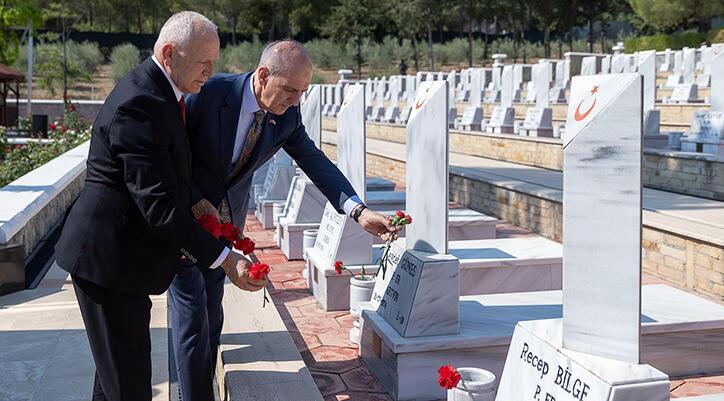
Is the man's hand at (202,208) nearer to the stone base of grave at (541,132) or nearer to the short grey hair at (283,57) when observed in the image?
the short grey hair at (283,57)

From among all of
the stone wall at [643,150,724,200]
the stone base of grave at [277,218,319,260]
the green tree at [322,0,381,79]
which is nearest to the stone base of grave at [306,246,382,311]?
the stone base of grave at [277,218,319,260]

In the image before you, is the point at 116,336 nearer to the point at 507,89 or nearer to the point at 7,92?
the point at 507,89

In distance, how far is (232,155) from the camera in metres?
3.41

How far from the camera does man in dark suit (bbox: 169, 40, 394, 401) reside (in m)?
3.17

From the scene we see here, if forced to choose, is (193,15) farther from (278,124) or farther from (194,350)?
(194,350)

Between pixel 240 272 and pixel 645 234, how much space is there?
4.45 metres

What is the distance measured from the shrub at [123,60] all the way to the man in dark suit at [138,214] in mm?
34944

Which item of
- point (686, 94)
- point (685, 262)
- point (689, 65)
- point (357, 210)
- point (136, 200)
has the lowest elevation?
point (685, 262)

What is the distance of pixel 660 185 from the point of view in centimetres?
907

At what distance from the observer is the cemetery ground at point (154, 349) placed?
3.87 metres

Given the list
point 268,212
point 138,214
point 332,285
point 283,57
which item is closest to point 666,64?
point 268,212

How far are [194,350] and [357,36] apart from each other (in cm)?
4311

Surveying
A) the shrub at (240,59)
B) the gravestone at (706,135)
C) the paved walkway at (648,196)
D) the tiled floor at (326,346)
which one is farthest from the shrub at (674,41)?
the tiled floor at (326,346)

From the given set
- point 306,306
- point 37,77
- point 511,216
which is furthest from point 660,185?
point 37,77
